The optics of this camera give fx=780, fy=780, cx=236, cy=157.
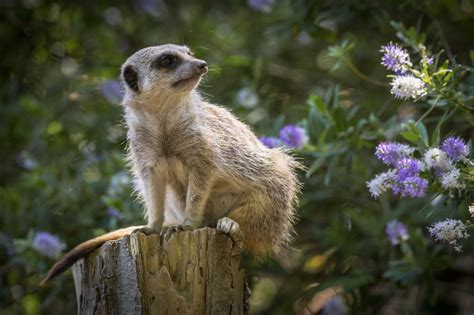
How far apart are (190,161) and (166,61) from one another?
0.50m

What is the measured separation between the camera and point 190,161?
3.78 meters

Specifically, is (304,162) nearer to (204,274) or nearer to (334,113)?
(334,113)

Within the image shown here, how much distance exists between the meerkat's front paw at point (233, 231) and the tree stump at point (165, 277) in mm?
128

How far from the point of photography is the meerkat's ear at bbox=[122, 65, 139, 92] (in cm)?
391

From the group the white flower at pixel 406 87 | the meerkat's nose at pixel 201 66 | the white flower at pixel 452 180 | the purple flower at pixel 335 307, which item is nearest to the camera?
the white flower at pixel 452 180

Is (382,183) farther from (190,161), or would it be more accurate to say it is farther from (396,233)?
(396,233)

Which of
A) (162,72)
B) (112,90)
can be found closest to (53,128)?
(112,90)

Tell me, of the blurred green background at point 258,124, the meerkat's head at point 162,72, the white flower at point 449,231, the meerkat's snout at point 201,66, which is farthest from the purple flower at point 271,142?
the white flower at point 449,231

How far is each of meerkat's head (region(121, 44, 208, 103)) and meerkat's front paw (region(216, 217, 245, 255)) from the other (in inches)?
26.5

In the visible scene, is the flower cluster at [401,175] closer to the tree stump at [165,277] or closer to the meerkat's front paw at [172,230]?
the tree stump at [165,277]

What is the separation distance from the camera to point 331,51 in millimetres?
4418

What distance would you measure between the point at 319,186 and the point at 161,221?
1.70 m

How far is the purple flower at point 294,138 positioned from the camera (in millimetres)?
4605

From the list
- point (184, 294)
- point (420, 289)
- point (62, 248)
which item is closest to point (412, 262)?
point (420, 289)
